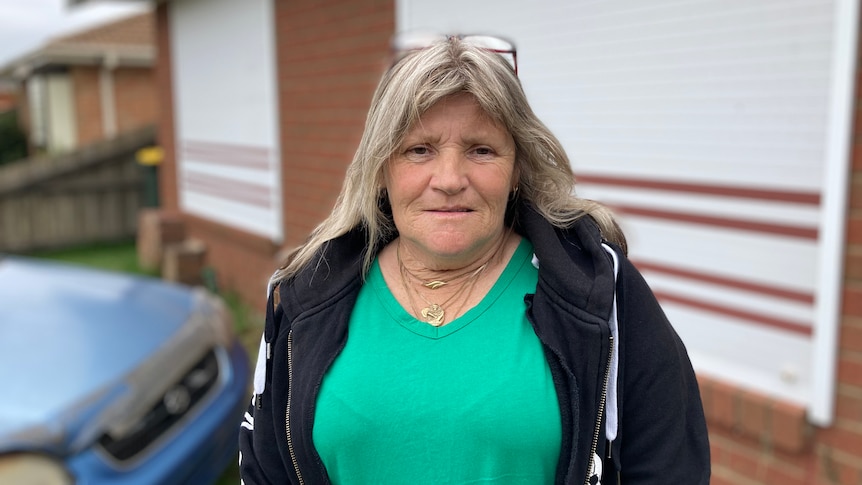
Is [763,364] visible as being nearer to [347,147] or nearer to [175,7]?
[347,147]

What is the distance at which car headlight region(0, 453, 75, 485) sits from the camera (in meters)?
2.60

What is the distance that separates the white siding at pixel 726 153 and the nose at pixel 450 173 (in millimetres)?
1708

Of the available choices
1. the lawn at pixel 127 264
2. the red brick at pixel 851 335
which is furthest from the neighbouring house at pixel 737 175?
the lawn at pixel 127 264

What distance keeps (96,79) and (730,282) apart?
655 inches

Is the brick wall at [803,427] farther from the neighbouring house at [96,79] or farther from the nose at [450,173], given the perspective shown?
the neighbouring house at [96,79]

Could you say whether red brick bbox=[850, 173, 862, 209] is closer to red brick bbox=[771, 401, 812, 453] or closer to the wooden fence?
red brick bbox=[771, 401, 812, 453]

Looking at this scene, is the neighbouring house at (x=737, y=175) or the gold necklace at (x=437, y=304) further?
the neighbouring house at (x=737, y=175)

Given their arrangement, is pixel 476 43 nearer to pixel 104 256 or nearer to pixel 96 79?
pixel 104 256

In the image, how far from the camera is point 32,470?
263cm

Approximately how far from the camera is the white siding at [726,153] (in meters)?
2.65

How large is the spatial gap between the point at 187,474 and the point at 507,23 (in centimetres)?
267

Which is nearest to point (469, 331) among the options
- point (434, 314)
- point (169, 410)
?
point (434, 314)

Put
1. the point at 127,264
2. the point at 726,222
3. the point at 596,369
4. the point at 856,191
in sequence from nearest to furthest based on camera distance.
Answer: the point at 596,369 < the point at 856,191 < the point at 726,222 < the point at 127,264

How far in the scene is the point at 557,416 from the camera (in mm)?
1388
